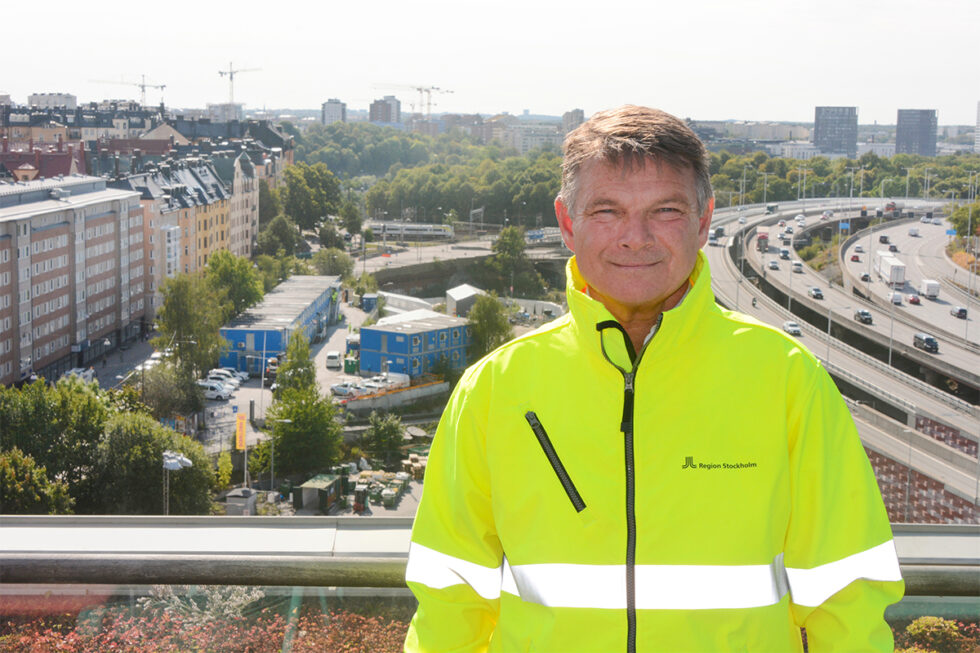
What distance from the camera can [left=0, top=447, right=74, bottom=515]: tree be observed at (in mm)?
7840

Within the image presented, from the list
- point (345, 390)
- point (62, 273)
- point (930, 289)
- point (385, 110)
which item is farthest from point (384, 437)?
point (385, 110)

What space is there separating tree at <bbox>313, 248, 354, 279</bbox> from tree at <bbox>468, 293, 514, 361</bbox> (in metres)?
5.34

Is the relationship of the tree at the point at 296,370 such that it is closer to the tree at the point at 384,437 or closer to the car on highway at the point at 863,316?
the tree at the point at 384,437

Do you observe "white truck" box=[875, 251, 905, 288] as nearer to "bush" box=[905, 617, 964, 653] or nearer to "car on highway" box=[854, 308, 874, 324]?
"car on highway" box=[854, 308, 874, 324]

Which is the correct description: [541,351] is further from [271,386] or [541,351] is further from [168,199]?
[168,199]

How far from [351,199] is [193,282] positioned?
11520mm

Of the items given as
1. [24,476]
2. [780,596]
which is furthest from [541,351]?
[24,476]

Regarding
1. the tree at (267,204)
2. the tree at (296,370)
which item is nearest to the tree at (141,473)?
the tree at (296,370)

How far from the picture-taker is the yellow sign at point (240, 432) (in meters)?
10.9

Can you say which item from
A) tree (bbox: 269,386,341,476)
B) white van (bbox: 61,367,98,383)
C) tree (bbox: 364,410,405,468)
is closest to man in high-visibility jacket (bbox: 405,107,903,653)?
tree (bbox: 269,386,341,476)

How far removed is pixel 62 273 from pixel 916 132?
44.2ft

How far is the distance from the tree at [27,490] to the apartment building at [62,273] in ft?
10.2

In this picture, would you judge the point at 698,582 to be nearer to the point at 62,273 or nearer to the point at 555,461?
the point at 555,461

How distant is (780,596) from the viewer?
1.73 feet
